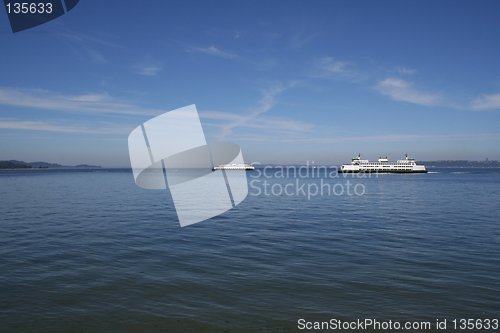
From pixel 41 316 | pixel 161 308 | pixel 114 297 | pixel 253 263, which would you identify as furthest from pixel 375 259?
pixel 41 316

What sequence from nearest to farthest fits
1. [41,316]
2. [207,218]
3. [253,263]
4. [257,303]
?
1. [41,316]
2. [257,303]
3. [253,263]
4. [207,218]

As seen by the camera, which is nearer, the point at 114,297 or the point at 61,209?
the point at 114,297

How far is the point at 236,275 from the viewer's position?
49.1 feet

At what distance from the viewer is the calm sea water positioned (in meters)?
10.9

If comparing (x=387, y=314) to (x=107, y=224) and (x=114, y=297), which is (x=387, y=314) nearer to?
(x=114, y=297)

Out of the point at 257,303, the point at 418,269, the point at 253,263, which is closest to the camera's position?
the point at 257,303

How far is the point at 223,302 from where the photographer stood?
39.2ft

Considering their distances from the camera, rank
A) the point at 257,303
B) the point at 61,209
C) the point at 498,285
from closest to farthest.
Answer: the point at 257,303 → the point at 498,285 → the point at 61,209

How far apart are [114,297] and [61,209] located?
31043 millimetres

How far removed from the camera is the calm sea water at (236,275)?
10.9 meters

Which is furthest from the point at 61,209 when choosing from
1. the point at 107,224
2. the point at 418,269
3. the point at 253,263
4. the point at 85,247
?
the point at 418,269

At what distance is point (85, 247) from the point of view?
20.2 metres

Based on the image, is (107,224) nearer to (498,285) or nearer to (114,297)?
(114,297)

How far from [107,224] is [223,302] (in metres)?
20.3
